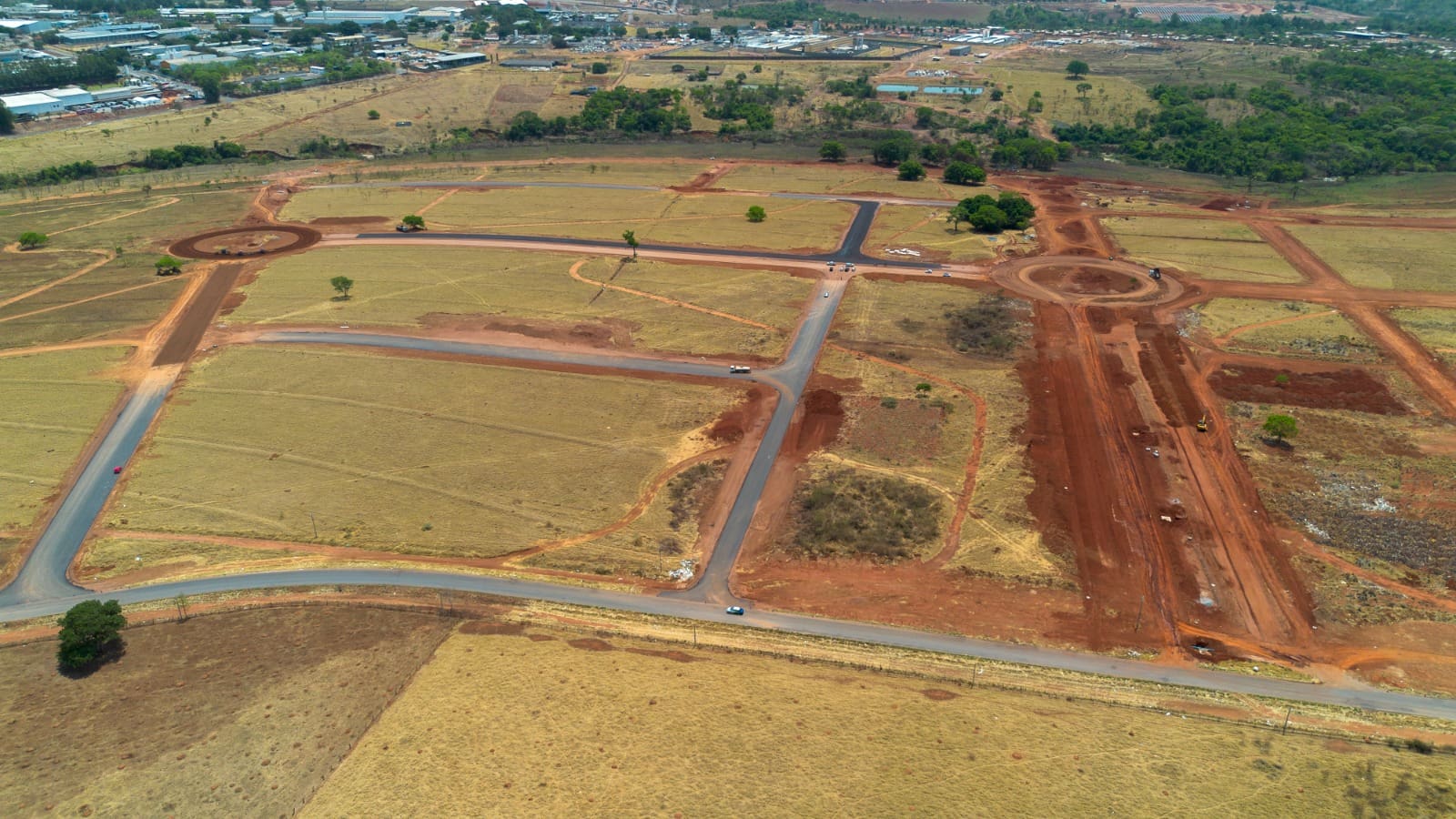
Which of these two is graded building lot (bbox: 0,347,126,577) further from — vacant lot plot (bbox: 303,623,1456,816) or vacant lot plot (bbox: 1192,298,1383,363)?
vacant lot plot (bbox: 1192,298,1383,363)

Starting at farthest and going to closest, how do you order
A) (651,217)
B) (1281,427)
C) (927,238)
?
(651,217) → (927,238) → (1281,427)

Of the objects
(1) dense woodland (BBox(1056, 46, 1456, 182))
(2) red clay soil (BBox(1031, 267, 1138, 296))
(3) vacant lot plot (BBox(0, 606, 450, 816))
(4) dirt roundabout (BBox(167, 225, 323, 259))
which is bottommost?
(3) vacant lot plot (BBox(0, 606, 450, 816))

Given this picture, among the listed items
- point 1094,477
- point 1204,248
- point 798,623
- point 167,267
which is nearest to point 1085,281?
point 1204,248

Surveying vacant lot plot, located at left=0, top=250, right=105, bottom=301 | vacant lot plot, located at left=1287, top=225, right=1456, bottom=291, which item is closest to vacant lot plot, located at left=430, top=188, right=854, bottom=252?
vacant lot plot, located at left=0, top=250, right=105, bottom=301

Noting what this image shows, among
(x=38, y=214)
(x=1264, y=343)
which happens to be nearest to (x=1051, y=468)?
(x=1264, y=343)

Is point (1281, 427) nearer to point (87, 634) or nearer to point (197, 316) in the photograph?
point (87, 634)
